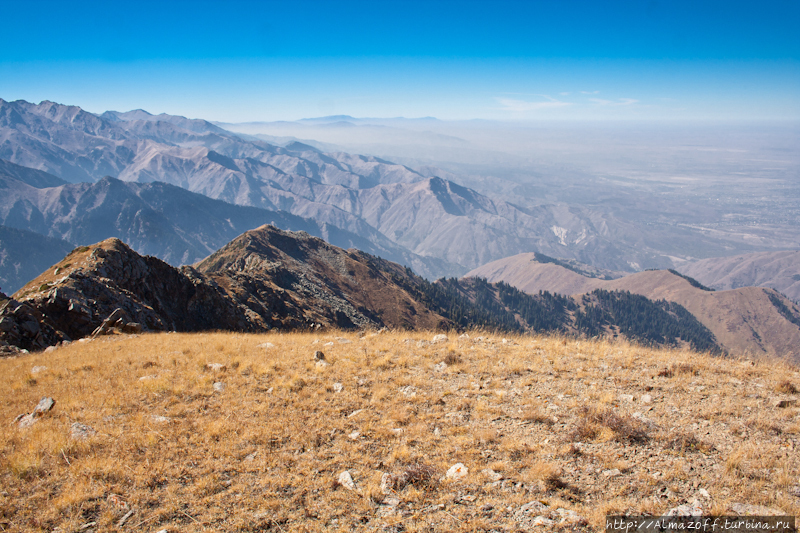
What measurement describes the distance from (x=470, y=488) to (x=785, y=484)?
5.34 m

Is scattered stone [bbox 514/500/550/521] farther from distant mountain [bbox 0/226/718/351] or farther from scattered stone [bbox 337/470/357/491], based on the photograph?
distant mountain [bbox 0/226/718/351]

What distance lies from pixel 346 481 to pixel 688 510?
593cm

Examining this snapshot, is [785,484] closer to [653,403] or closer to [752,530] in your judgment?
[752,530]

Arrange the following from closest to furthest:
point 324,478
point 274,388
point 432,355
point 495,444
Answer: point 324,478
point 495,444
point 274,388
point 432,355

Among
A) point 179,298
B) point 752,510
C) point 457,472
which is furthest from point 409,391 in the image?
point 179,298

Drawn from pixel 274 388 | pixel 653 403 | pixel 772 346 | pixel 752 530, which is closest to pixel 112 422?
pixel 274 388

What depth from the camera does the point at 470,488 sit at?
22.5ft

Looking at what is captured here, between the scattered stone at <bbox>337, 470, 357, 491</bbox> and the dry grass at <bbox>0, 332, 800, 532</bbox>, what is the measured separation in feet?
0.41

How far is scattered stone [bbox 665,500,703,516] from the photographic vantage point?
5.62 metres

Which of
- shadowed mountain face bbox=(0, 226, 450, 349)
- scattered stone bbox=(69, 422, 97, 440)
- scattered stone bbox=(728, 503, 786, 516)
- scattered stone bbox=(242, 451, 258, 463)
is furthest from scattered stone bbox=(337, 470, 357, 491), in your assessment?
shadowed mountain face bbox=(0, 226, 450, 349)

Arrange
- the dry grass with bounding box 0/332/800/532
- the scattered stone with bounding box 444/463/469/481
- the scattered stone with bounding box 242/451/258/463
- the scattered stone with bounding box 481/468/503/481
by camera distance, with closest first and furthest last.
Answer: the dry grass with bounding box 0/332/800/532 → the scattered stone with bounding box 481/468/503/481 → the scattered stone with bounding box 444/463/469/481 → the scattered stone with bounding box 242/451/258/463

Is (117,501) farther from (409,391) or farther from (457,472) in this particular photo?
(409,391)

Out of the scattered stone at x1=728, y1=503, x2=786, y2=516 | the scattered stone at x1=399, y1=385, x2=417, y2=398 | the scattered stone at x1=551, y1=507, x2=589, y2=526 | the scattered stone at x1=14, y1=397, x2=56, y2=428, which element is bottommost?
the scattered stone at x1=399, y1=385, x2=417, y2=398

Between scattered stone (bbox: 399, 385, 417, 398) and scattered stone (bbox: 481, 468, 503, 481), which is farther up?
scattered stone (bbox: 481, 468, 503, 481)
